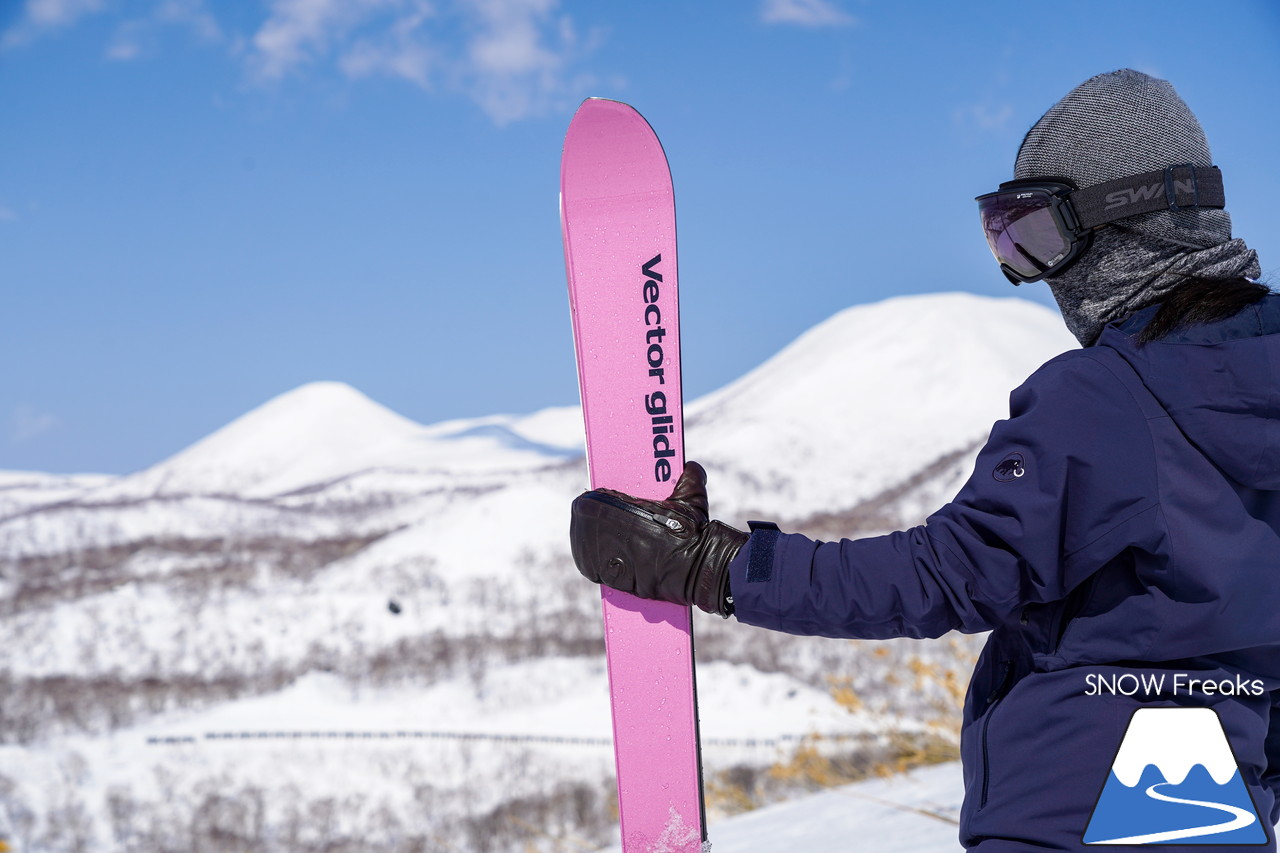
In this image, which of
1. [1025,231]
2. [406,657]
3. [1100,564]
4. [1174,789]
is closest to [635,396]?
[1025,231]

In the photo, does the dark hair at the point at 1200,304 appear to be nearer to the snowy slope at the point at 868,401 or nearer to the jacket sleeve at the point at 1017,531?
the jacket sleeve at the point at 1017,531

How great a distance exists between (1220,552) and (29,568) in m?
29.4

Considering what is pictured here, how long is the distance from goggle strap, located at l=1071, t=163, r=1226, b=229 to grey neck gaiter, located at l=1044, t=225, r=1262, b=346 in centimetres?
3

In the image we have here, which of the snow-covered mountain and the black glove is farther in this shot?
the snow-covered mountain

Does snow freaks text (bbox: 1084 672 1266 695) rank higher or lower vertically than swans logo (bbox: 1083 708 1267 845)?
higher

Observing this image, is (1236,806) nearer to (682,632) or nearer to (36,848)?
(682,632)

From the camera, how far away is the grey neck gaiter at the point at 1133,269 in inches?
53.6

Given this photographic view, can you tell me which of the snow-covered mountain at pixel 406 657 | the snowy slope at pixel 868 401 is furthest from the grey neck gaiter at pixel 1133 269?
the snowy slope at pixel 868 401

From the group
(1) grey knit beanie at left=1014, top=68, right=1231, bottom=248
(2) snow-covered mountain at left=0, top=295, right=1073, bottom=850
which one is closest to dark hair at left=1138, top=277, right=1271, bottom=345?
(1) grey knit beanie at left=1014, top=68, right=1231, bottom=248

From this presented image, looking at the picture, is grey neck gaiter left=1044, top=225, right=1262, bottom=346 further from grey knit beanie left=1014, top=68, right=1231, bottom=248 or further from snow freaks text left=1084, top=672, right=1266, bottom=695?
snow freaks text left=1084, top=672, right=1266, bottom=695

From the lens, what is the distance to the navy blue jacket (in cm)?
112

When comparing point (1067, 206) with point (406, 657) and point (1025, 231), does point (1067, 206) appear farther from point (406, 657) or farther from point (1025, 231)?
point (406, 657)

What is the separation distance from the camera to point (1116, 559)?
118cm

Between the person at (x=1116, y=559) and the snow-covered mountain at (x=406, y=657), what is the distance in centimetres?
278
